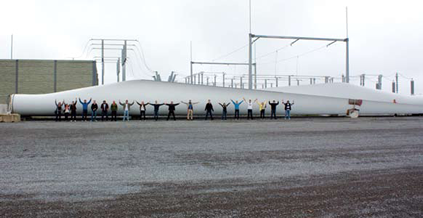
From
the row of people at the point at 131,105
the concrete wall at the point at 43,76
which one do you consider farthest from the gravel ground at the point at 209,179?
the concrete wall at the point at 43,76

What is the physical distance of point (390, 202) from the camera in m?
3.95

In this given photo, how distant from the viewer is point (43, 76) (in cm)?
2683

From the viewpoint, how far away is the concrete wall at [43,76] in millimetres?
26766

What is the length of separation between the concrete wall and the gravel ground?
19.5 metres

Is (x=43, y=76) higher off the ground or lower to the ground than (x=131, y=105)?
higher

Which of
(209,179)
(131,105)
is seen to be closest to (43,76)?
(131,105)

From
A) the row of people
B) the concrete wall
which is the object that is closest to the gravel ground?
the row of people

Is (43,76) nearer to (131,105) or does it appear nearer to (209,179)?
(131,105)

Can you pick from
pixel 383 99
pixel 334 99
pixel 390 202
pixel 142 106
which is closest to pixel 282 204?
pixel 390 202

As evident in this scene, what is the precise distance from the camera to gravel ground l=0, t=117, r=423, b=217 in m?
3.70

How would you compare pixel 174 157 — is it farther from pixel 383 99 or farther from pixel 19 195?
pixel 383 99

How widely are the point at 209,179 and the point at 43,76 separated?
2604 cm

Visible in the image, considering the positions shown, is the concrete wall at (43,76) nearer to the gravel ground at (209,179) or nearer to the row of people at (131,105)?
the row of people at (131,105)

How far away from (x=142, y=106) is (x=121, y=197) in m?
14.9
